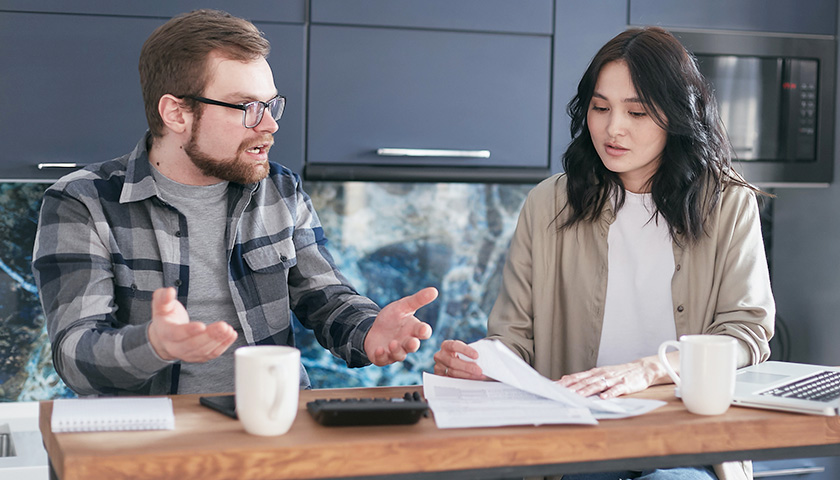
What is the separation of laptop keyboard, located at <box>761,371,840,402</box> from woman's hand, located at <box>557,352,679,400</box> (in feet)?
0.64

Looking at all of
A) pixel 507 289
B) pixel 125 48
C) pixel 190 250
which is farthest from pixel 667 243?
pixel 125 48

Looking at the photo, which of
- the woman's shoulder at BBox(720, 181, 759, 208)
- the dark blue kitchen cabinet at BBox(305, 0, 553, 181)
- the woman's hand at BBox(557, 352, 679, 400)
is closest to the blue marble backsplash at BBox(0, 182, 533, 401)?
the dark blue kitchen cabinet at BBox(305, 0, 553, 181)

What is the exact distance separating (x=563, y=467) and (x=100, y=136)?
158cm

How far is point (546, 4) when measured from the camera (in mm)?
2387

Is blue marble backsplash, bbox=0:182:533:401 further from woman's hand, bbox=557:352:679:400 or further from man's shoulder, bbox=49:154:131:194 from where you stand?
woman's hand, bbox=557:352:679:400

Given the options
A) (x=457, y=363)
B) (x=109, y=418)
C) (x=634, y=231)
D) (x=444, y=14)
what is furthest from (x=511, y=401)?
(x=444, y=14)

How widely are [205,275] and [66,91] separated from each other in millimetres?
767

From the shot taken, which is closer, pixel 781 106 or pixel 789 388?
pixel 789 388

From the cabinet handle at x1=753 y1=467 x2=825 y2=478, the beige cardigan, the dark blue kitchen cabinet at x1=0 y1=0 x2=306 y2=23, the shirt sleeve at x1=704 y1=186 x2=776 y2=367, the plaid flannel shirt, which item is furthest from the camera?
the cabinet handle at x1=753 y1=467 x2=825 y2=478

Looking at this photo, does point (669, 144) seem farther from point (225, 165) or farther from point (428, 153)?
point (225, 165)

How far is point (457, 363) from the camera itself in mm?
1397

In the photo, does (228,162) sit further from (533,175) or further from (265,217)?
(533,175)

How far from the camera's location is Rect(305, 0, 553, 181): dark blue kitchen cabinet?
227cm

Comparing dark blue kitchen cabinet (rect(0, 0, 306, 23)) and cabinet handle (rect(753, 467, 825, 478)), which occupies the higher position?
dark blue kitchen cabinet (rect(0, 0, 306, 23))
